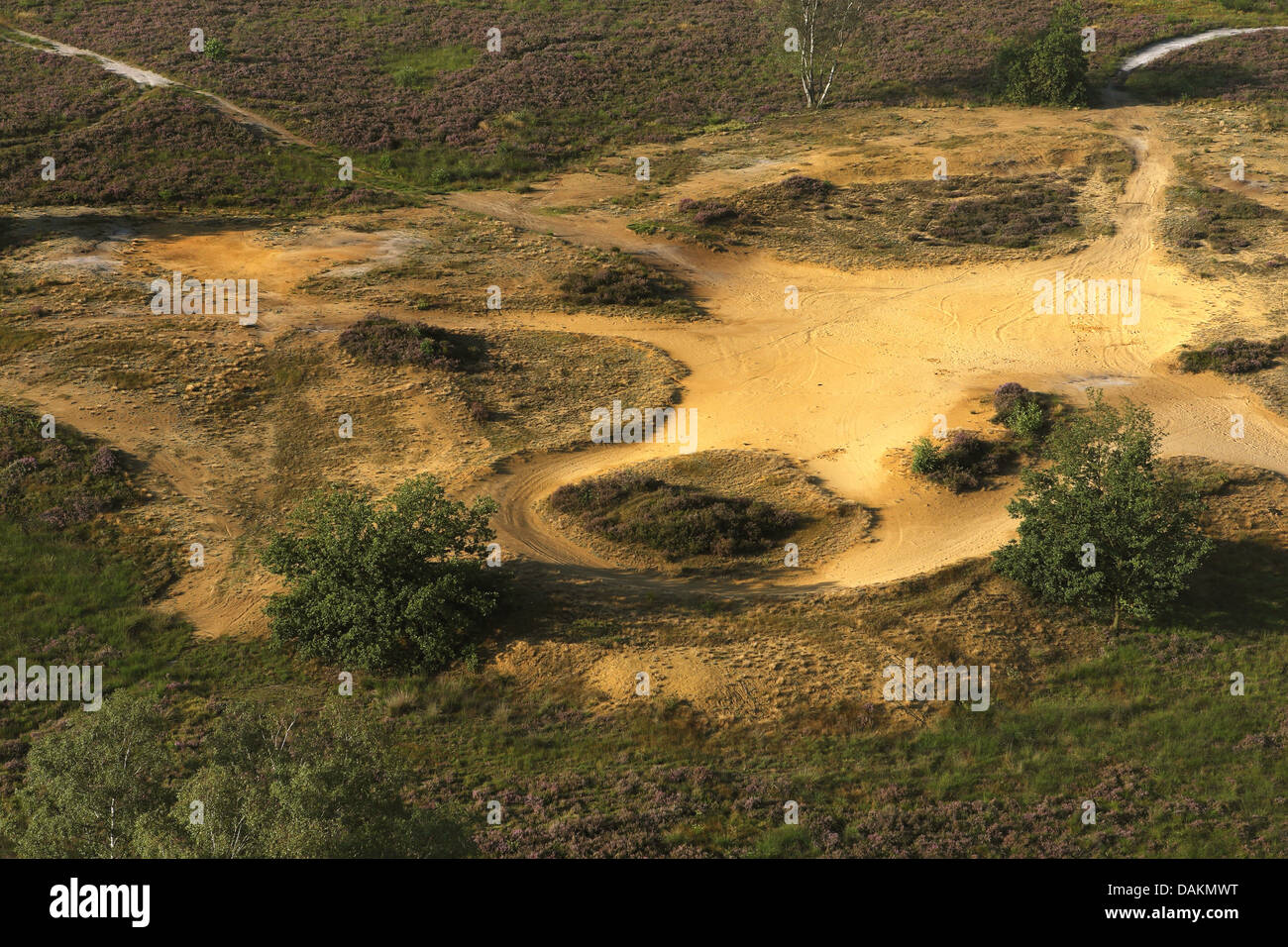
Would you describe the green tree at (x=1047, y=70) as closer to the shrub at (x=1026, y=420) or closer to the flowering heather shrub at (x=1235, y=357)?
the flowering heather shrub at (x=1235, y=357)

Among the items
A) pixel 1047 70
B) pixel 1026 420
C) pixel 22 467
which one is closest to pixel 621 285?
pixel 1026 420

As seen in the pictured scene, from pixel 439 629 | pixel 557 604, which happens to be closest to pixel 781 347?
pixel 557 604

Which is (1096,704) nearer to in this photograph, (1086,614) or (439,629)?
(1086,614)

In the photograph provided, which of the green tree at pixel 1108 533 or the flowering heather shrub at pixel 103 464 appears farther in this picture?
the flowering heather shrub at pixel 103 464

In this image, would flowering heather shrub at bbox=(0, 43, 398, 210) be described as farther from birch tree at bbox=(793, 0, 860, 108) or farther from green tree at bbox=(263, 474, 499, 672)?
birch tree at bbox=(793, 0, 860, 108)

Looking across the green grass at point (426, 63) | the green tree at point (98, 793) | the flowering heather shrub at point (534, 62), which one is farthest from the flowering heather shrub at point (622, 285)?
the green grass at point (426, 63)

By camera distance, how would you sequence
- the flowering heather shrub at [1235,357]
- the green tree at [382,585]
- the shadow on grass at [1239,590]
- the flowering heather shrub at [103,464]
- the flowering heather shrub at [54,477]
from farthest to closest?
the flowering heather shrub at [1235,357] < the flowering heather shrub at [103,464] < the flowering heather shrub at [54,477] < the shadow on grass at [1239,590] < the green tree at [382,585]

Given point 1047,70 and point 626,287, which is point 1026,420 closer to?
point 626,287
